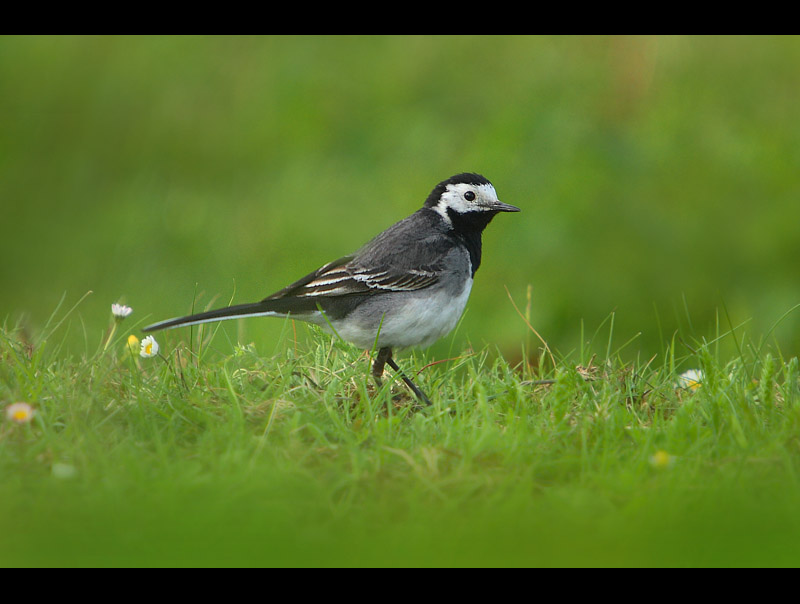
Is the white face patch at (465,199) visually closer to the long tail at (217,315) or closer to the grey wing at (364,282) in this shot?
the grey wing at (364,282)

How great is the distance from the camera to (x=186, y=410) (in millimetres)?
4812

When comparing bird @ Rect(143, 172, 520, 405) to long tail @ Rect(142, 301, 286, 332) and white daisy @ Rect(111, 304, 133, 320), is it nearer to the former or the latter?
long tail @ Rect(142, 301, 286, 332)

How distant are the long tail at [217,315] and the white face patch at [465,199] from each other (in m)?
1.57

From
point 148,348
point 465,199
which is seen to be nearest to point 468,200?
point 465,199

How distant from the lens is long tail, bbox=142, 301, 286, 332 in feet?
18.2

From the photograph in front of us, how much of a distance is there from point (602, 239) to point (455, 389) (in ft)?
14.0

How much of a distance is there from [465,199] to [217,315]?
1.99 m

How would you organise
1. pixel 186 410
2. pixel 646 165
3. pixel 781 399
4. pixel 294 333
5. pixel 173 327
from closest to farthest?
pixel 186 410 → pixel 781 399 → pixel 173 327 → pixel 294 333 → pixel 646 165

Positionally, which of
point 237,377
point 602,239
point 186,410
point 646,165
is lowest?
point 186,410

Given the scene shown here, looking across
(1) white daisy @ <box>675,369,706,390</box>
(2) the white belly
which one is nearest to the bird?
(2) the white belly

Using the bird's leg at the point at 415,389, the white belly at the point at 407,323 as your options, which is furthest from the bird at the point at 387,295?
the bird's leg at the point at 415,389

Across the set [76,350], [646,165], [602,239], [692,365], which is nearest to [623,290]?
[602,239]

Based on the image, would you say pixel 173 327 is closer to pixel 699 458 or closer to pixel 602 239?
pixel 699 458

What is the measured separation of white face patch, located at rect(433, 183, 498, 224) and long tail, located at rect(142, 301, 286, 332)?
5.15 ft
